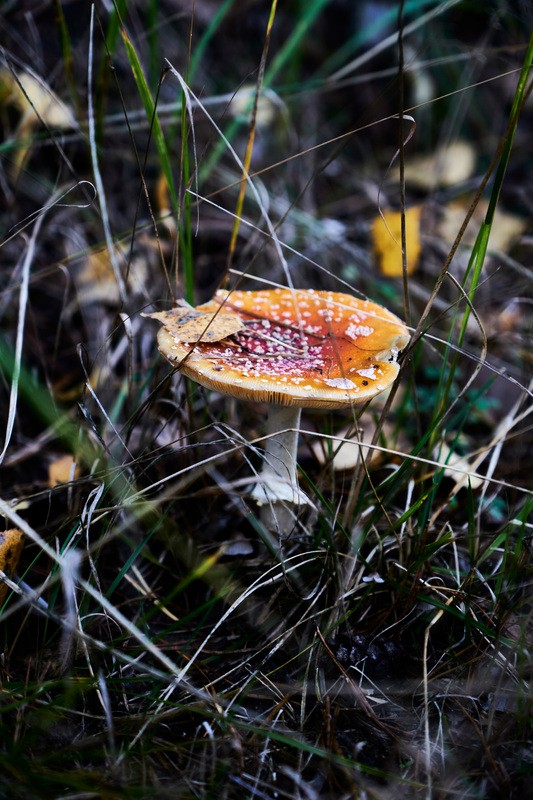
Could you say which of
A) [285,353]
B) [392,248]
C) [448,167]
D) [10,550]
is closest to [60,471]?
[10,550]

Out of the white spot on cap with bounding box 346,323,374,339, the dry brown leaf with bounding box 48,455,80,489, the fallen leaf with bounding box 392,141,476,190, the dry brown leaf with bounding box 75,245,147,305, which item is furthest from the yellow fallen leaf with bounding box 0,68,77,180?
the fallen leaf with bounding box 392,141,476,190

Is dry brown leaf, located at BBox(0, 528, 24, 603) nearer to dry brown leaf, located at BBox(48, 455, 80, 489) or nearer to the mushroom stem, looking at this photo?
dry brown leaf, located at BBox(48, 455, 80, 489)

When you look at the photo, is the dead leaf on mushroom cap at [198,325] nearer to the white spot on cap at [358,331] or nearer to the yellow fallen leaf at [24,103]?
the white spot on cap at [358,331]

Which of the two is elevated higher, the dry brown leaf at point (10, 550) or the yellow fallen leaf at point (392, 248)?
the yellow fallen leaf at point (392, 248)

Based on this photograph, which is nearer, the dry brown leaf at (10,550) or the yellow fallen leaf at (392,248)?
the dry brown leaf at (10,550)

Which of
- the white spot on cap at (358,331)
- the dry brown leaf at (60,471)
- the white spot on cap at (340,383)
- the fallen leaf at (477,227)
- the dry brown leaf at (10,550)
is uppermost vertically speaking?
the white spot on cap at (340,383)

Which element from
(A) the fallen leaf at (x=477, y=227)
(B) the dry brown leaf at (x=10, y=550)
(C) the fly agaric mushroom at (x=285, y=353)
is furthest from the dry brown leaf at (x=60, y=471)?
(A) the fallen leaf at (x=477, y=227)

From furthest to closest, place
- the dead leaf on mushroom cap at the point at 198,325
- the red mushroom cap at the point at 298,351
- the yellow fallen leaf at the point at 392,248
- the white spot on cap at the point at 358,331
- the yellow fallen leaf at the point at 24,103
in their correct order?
the yellow fallen leaf at the point at 392,248
the yellow fallen leaf at the point at 24,103
the white spot on cap at the point at 358,331
the dead leaf on mushroom cap at the point at 198,325
the red mushroom cap at the point at 298,351

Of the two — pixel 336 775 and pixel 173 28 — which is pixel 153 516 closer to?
pixel 336 775
